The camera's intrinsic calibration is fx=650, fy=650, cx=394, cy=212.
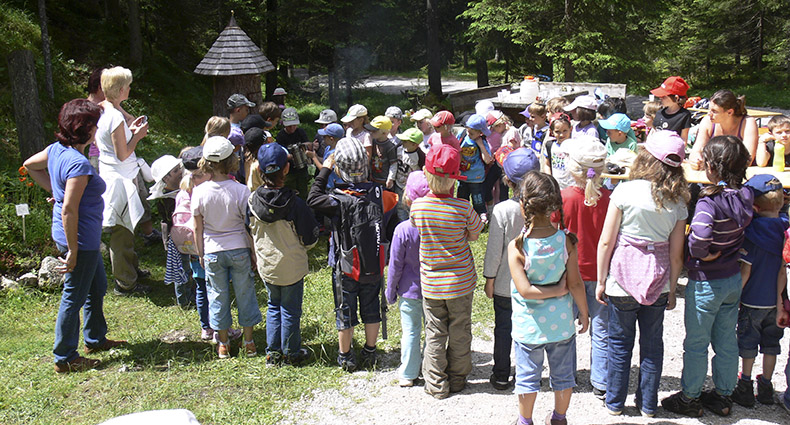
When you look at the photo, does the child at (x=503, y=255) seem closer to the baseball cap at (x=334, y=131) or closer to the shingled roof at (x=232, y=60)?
the baseball cap at (x=334, y=131)

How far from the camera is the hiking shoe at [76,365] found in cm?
500

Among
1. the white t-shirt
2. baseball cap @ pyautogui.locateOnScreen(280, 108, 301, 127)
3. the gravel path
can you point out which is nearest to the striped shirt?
the gravel path

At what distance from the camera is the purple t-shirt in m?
4.74

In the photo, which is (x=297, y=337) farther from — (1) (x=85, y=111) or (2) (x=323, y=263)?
(2) (x=323, y=263)

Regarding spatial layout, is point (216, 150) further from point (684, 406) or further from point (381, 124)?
point (684, 406)

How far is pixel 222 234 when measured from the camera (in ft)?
16.2

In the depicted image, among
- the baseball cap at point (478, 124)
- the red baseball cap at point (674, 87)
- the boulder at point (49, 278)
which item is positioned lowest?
the boulder at point (49, 278)

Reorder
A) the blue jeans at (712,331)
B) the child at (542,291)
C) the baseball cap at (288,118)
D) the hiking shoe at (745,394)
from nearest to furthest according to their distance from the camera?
the child at (542,291) < the blue jeans at (712,331) < the hiking shoe at (745,394) < the baseball cap at (288,118)

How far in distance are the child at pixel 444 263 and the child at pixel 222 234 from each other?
4.79 ft

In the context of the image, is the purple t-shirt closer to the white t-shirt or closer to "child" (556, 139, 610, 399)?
the white t-shirt

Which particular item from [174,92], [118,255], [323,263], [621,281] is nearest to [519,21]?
[174,92]

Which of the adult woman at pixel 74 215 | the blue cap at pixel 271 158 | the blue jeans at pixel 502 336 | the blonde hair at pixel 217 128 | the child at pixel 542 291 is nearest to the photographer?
the child at pixel 542 291

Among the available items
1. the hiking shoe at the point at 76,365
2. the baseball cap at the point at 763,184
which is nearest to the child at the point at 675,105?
the baseball cap at the point at 763,184

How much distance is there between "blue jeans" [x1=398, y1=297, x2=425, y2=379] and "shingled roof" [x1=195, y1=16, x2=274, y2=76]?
5.65 meters
